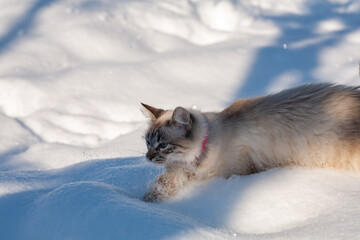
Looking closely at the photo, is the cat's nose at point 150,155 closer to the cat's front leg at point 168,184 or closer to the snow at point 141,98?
the cat's front leg at point 168,184

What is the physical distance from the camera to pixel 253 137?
2.08 meters

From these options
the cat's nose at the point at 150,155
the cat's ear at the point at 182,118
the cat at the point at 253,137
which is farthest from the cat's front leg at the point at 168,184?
the cat's ear at the point at 182,118

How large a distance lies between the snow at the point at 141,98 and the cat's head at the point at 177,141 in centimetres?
17

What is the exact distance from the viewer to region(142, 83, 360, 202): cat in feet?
6.58

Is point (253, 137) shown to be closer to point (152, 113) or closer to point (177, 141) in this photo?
point (177, 141)

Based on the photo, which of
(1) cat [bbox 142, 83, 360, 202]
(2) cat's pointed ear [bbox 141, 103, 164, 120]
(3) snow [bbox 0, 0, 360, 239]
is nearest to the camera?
(3) snow [bbox 0, 0, 360, 239]

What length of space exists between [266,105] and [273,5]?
4828 millimetres

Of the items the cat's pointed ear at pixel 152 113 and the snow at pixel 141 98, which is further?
the cat's pointed ear at pixel 152 113

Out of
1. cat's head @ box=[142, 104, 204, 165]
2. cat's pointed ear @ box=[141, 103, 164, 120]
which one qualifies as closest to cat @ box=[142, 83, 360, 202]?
cat's head @ box=[142, 104, 204, 165]

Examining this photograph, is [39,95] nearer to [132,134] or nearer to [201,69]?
[132,134]

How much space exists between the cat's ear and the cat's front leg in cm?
23

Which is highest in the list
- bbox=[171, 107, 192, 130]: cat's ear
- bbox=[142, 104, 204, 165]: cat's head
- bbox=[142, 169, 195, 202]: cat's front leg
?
bbox=[171, 107, 192, 130]: cat's ear

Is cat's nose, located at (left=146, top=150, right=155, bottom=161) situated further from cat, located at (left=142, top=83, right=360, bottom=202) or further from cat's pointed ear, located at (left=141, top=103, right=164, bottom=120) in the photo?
cat's pointed ear, located at (left=141, top=103, right=164, bottom=120)

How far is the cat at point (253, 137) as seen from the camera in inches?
79.0
